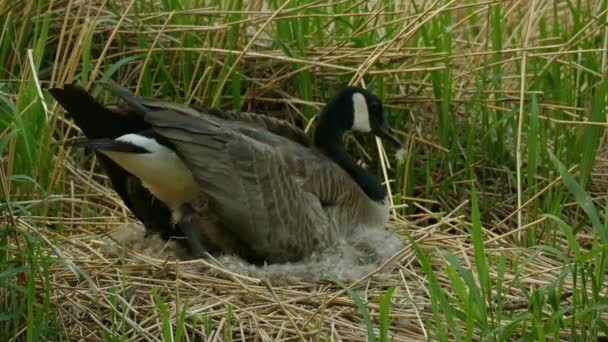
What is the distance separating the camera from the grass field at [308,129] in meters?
Result: 4.65

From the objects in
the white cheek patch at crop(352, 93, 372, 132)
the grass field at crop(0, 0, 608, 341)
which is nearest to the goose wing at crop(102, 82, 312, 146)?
the white cheek patch at crop(352, 93, 372, 132)

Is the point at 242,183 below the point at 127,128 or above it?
below

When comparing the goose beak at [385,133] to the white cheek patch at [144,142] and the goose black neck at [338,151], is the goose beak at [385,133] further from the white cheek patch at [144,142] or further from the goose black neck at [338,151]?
the white cheek patch at [144,142]

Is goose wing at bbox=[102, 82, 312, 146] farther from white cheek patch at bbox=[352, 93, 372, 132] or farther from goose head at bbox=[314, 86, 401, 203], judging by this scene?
white cheek patch at bbox=[352, 93, 372, 132]

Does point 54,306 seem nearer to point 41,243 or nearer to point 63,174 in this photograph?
point 41,243

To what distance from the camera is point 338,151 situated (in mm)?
5945

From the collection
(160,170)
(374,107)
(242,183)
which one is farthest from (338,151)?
(160,170)

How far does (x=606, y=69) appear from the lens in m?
6.83

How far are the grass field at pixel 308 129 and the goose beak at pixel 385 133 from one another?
228 millimetres

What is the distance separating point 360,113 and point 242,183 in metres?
0.83

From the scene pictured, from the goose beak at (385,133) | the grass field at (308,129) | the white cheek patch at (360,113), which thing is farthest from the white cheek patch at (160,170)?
the goose beak at (385,133)

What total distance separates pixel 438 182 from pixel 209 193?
5.57ft

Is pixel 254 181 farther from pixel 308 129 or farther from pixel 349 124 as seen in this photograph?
pixel 308 129

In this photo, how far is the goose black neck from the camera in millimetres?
5910
